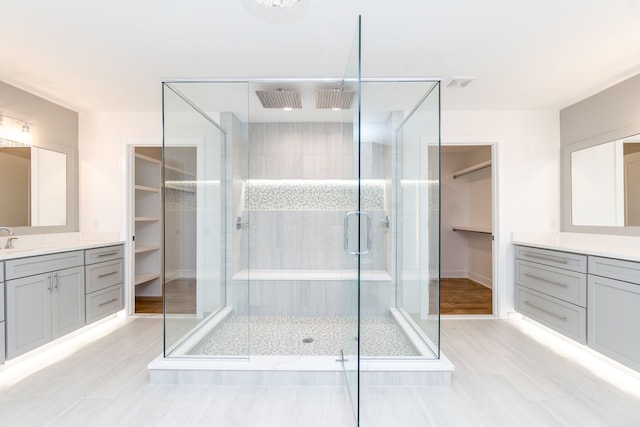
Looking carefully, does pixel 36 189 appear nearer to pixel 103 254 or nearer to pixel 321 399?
pixel 103 254

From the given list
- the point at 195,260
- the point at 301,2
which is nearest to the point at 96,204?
the point at 195,260

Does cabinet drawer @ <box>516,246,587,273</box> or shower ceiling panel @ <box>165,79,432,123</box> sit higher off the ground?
shower ceiling panel @ <box>165,79,432,123</box>

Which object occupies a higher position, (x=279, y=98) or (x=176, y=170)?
(x=279, y=98)

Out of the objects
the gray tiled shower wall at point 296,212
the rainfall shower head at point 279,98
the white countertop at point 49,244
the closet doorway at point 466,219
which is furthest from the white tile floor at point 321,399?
the closet doorway at point 466,219

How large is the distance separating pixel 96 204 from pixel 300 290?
2.59 meters

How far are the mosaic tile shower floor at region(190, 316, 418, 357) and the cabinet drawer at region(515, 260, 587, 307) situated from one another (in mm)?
1525

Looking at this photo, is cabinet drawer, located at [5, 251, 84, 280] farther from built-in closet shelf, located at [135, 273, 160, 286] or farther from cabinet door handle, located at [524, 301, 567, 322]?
cabinet door handle, located at [524, 301, 567, 322]

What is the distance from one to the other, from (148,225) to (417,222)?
13.4 ft

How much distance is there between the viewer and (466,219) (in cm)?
611

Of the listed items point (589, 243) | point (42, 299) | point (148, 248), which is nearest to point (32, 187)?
point (42, 299)

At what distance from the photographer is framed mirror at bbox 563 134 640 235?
9.43 ft

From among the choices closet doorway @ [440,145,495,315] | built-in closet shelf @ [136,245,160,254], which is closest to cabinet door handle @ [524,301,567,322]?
closet doorway @ [440,145,495,315]

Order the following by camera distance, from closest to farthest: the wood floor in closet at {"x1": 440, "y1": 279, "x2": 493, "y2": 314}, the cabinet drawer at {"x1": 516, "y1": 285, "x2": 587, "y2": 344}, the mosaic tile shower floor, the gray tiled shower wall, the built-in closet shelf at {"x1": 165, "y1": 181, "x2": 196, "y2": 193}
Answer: the mosaic tile shower floor
the built-in closet shelf at {"x1": 165, "y1": 181, "x2": 196, "y2": 193}
the cabinet drawer at {"x1": 516, "y1": 285, "x2": 587, "y2": 344}
the wood floor in closet at {"x1": 440, "y1": 279, "x2": 493, "y2": 314}
the gray tiled shower wall

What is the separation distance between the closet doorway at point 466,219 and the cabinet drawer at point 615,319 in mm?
2501
